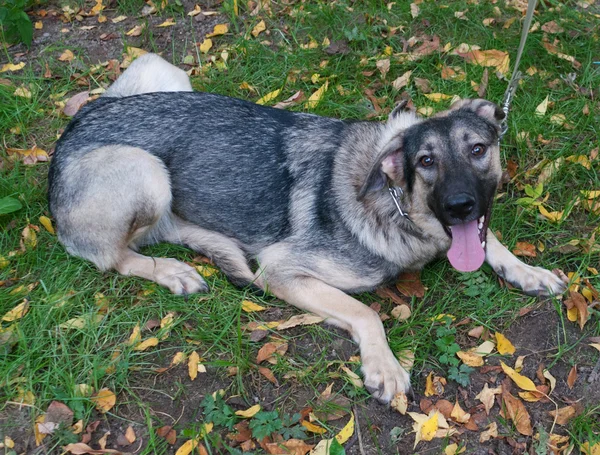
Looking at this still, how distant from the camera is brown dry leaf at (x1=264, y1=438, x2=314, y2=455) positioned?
3.07 metres

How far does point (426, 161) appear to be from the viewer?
11.2 feet

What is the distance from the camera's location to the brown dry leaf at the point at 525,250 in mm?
4145

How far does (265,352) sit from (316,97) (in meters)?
2.66

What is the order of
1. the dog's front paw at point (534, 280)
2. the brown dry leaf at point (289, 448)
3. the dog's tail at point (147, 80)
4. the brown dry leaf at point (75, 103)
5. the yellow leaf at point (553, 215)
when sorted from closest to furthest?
the brown dry leaf at point (289, 448) < the dog's front paw at point (534, 280) < the yellow leaf at point (553, 215) < the dog's tail at point (147, 80) < the brown dry leaf at point (75, 103)

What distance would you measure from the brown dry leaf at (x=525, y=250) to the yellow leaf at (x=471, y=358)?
3.18 feet

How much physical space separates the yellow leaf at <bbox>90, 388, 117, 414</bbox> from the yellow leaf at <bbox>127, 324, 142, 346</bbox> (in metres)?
0.37

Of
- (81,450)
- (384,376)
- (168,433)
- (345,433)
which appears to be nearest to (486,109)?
(384,376)

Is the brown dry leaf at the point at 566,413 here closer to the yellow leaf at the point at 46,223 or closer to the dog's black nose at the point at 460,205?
the dog's black nose at the point at 460,205

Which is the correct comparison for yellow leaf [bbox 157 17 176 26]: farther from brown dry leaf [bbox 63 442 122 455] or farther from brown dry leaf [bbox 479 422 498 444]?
brown dry leaf [bbox 479 422 498 444]

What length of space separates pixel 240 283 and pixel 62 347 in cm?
115

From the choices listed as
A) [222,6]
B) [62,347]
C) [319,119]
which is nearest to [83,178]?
[62,347]

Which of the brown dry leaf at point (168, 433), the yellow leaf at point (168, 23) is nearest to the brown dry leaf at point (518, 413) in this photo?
the brown dry leaf at point (168, 433)

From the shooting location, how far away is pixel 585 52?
5.39 m

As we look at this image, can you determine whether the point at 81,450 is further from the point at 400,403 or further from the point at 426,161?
the point at 426,161
